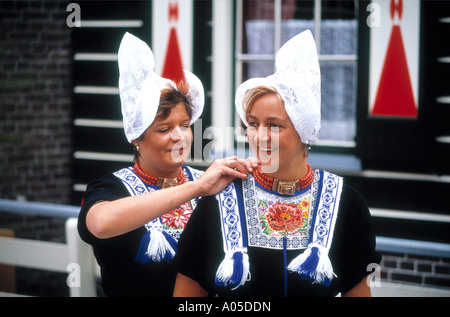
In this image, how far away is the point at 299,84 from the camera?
1.48 meters


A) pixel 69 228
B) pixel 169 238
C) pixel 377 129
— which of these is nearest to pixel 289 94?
pixel 169 238

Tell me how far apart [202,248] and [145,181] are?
1.15ft

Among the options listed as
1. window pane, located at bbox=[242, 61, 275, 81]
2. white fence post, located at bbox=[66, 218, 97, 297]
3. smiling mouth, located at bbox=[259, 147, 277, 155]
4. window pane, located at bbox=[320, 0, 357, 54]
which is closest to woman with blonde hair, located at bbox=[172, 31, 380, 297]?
smiling mouth, located at bbox=[259, 147, 277, 155]

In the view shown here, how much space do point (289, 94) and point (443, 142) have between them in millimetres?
2237

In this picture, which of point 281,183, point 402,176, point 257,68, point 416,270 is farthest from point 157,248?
point 257,68

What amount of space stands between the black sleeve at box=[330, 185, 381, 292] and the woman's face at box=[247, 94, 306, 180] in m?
0.20

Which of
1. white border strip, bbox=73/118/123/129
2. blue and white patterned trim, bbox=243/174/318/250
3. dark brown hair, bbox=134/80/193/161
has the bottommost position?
blue and white patterned trim, bbox=243/174/318/250

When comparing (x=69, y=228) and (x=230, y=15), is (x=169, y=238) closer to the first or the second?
(x=69, y=228)

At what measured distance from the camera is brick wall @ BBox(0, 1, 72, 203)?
437cm

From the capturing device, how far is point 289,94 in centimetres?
147

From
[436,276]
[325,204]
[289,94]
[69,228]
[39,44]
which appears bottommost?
[436,276]

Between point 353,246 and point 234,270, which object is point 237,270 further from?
point 353,246

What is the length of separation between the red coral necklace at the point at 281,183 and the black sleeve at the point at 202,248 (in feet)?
0.47

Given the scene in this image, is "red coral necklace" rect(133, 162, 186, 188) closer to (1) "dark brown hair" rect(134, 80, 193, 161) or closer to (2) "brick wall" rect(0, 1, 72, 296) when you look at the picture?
(1) "dark brown hair" rect(134, 80, 193, 161)
